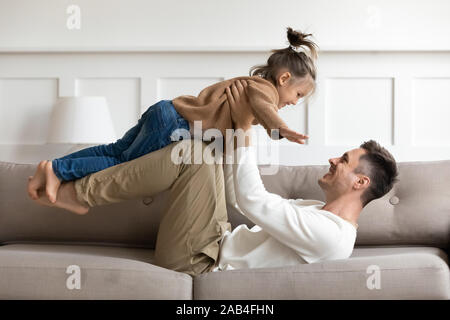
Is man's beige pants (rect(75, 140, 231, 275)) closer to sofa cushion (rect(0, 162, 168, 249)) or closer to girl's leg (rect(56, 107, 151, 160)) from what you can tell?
girl's leg (rect(56, 107, 151, 160))

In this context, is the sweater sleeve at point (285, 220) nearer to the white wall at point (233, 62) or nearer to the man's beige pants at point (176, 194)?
the man's beige pants at point (176, 194)

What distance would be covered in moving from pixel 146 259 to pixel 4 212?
2.25 ft

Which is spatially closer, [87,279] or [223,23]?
[87,279]

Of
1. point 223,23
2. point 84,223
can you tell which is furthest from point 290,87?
point 223,23

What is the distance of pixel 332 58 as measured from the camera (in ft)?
10.1

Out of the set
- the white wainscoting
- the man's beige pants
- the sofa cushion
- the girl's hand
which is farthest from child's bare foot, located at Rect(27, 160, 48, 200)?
the white wainscoting

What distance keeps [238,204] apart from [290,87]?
1.55 ft

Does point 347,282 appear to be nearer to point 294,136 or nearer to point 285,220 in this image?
point 285,220

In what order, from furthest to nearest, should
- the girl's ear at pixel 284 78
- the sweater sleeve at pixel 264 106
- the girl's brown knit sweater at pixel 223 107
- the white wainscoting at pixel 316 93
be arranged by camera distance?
the white wainscoting at pixel 316 93 < the girl's ear at pixel 284 78 < the girl's brown knit sweater at pixel 223 107 < the sweater sleeve at pixel 264 106

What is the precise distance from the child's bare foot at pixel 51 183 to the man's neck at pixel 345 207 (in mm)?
848

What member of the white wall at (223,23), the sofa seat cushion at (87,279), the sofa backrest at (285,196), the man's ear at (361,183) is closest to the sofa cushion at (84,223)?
the sofa backrest at (285,196)

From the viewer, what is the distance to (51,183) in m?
1.74

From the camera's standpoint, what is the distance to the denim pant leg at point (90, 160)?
176 centimetres
